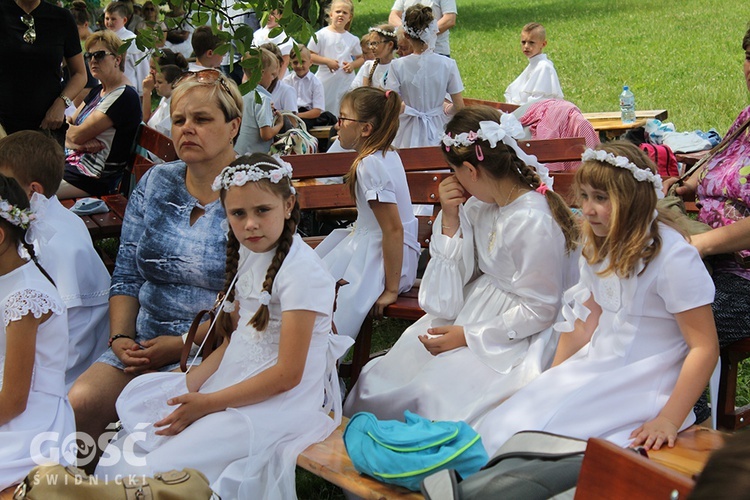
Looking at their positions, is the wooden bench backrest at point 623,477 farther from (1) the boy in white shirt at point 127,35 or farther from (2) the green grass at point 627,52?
(1) the boy in white shirt at point 127,35

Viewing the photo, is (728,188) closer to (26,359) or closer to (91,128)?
(26,359)

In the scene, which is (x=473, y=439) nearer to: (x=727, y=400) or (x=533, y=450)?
(x=533, y=450)

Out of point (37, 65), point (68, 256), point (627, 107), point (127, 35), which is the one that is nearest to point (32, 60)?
point (37, 65)

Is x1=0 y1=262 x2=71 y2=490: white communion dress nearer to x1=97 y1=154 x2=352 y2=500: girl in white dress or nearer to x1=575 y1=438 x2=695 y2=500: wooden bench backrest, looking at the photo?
x1=97 y1=154 x2=352 y2=500: girl in white dress

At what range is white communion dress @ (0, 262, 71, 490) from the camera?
314cm

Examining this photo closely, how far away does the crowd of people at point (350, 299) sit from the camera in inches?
120

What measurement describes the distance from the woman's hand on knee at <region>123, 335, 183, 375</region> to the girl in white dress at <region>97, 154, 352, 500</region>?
25 cm

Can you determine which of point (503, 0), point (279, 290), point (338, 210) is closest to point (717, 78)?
point (338, 210)

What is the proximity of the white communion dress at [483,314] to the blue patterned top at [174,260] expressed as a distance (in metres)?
0.75

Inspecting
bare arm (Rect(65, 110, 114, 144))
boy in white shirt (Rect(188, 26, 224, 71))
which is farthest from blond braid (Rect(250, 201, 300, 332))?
boy in white shirt (Rect(188, 26, 224, 71))

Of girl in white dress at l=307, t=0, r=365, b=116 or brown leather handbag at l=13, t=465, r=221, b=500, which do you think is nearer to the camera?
brown leather handbag at l=13, t=465, r=221, b=500

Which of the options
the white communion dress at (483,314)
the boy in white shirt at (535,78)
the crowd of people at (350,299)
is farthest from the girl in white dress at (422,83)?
the white communion dress at (483,314)

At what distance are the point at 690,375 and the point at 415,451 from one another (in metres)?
0.87

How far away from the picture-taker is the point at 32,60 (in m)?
6.02
